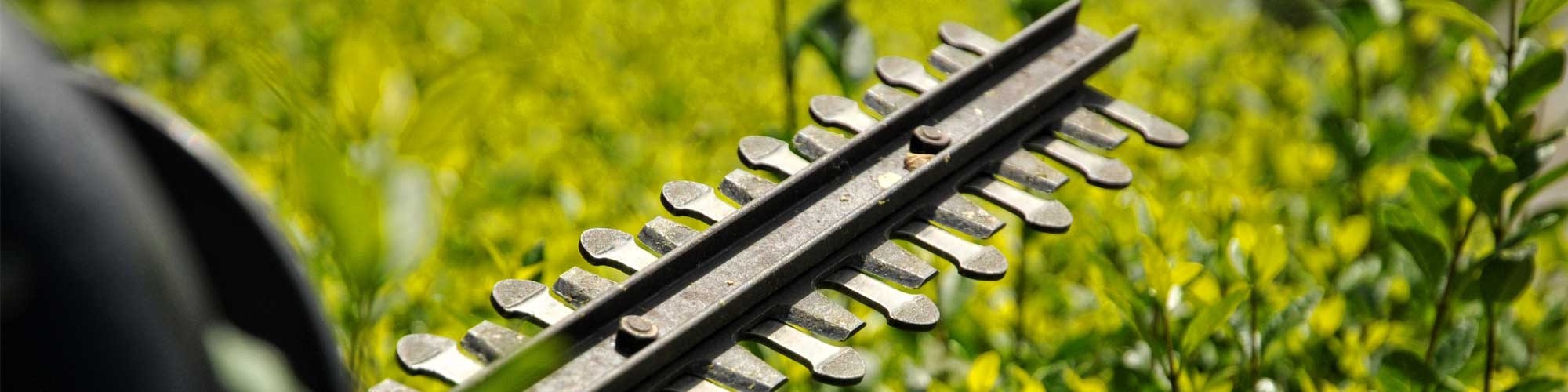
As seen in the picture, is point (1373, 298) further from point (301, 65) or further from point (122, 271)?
point (301, 65)

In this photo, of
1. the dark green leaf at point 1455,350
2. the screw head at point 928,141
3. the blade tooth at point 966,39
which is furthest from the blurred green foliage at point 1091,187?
the screw head at point 928,141

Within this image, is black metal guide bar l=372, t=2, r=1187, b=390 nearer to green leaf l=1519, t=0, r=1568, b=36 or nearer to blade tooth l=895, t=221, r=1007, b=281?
blade tooth l=895, t=221, r=1007, b=281

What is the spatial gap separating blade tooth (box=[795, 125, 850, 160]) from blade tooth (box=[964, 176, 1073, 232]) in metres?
0.14

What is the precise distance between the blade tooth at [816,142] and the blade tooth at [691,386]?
31cm

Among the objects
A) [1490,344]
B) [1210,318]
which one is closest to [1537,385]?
[1490,344]

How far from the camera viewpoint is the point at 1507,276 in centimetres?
130

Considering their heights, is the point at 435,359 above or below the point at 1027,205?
above

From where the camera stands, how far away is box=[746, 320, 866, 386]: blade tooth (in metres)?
1.01

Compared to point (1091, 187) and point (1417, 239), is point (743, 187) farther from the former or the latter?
point (1091, 187)

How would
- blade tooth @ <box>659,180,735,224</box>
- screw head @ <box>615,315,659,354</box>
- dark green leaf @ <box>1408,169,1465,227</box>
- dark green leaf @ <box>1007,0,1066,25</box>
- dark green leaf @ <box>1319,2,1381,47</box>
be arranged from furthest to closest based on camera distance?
dark green leaf @ <box>1319,2,1381,47</box>
dark green leaf @ <box>1007,0,1066,25</box>
dark green leaf @ <box>1408,169,1465,227</box>
blade tooth @ <box>659,180,735,224</box>
screw head @ <box>615,315,659,354</box>

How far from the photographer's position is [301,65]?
3232mm

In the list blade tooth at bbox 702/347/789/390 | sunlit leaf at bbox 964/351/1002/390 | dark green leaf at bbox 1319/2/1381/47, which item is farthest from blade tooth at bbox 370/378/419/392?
dark green leaf at bbox 1319/2/1381/47

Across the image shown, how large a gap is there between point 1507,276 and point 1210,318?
0.33 m

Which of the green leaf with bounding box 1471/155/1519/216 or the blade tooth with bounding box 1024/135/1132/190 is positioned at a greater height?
the blade tooth with bounding box 1024/135/1132/190
